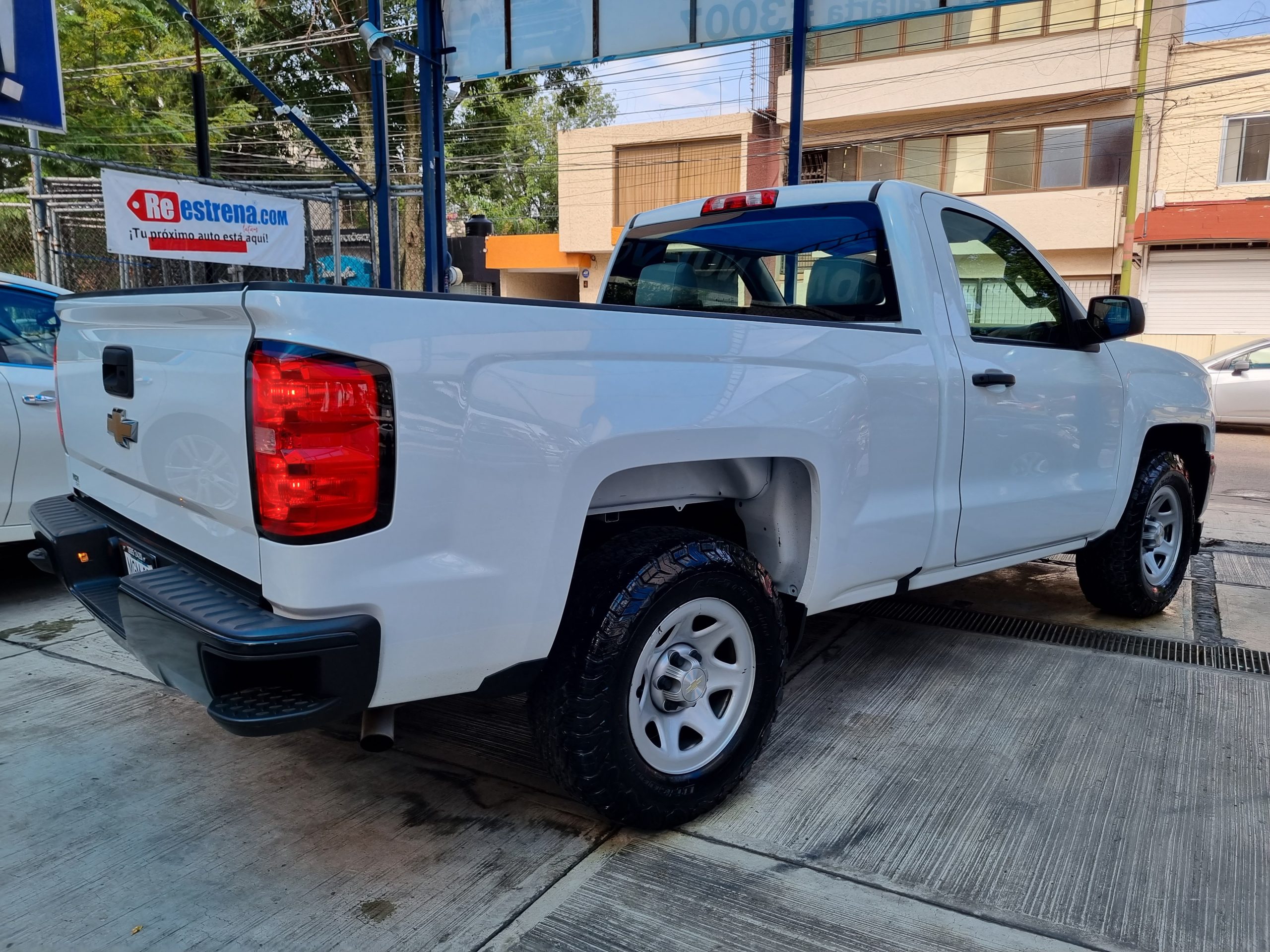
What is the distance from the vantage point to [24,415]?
4.60m

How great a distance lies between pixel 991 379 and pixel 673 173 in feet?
78.3

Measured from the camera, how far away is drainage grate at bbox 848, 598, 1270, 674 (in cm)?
431

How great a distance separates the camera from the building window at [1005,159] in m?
21.3

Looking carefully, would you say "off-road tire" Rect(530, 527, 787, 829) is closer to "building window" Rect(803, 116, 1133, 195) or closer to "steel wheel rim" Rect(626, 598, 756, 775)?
"steel wheel rim" Rect(626, 598, 756, 775)

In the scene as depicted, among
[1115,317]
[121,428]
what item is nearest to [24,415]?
[121,428]

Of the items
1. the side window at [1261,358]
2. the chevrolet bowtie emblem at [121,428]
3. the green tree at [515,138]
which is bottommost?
the side window at [1261,358]

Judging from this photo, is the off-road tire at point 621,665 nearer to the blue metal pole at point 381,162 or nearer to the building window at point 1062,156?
the blue metal pole at point 381,162

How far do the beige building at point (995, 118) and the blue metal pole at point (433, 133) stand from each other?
17044 mm

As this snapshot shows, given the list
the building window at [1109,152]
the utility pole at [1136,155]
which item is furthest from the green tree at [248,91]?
the utility pole at [1136,155]

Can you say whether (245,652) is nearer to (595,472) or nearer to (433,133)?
(595,472)

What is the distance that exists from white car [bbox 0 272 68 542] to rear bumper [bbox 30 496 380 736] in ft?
8.82

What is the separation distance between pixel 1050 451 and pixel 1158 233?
20.5m

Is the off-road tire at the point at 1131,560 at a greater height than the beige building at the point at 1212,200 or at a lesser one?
lesser

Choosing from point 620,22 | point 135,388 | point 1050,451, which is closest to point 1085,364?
point 1050,451
